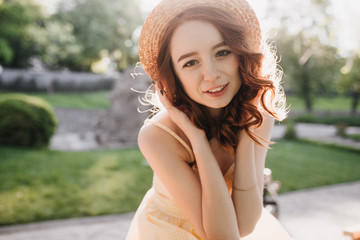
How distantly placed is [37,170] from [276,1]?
64.8 feet

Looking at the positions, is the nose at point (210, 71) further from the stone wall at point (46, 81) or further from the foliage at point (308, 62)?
the stone wall at point (46, 81)

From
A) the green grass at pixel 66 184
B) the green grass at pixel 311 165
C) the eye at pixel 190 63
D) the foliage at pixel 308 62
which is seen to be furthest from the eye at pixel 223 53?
the foliage at pixel 308 62

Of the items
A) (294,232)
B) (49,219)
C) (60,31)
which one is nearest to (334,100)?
(60,31)

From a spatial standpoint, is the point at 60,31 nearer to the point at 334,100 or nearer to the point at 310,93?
the point at 310,93

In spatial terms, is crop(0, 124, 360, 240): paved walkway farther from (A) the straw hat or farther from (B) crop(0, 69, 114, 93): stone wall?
(B) crop(0, 69, 114, 93): stone wall

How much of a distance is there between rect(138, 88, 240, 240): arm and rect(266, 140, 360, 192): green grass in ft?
16.0

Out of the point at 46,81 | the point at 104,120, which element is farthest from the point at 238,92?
the point at 46,81

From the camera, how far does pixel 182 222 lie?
1736mm

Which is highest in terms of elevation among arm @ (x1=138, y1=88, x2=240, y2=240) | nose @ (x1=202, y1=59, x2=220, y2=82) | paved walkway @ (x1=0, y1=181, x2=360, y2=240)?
nose @ (x1=202, y1=59, x2=220, y2=82)

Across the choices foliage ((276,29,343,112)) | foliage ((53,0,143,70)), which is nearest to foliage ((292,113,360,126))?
foliage ((276,29,343,112))

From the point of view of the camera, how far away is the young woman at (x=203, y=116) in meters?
1.52

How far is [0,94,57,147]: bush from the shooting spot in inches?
290

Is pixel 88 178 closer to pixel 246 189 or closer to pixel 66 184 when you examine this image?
pixel 66 184

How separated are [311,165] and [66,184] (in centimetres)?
633
